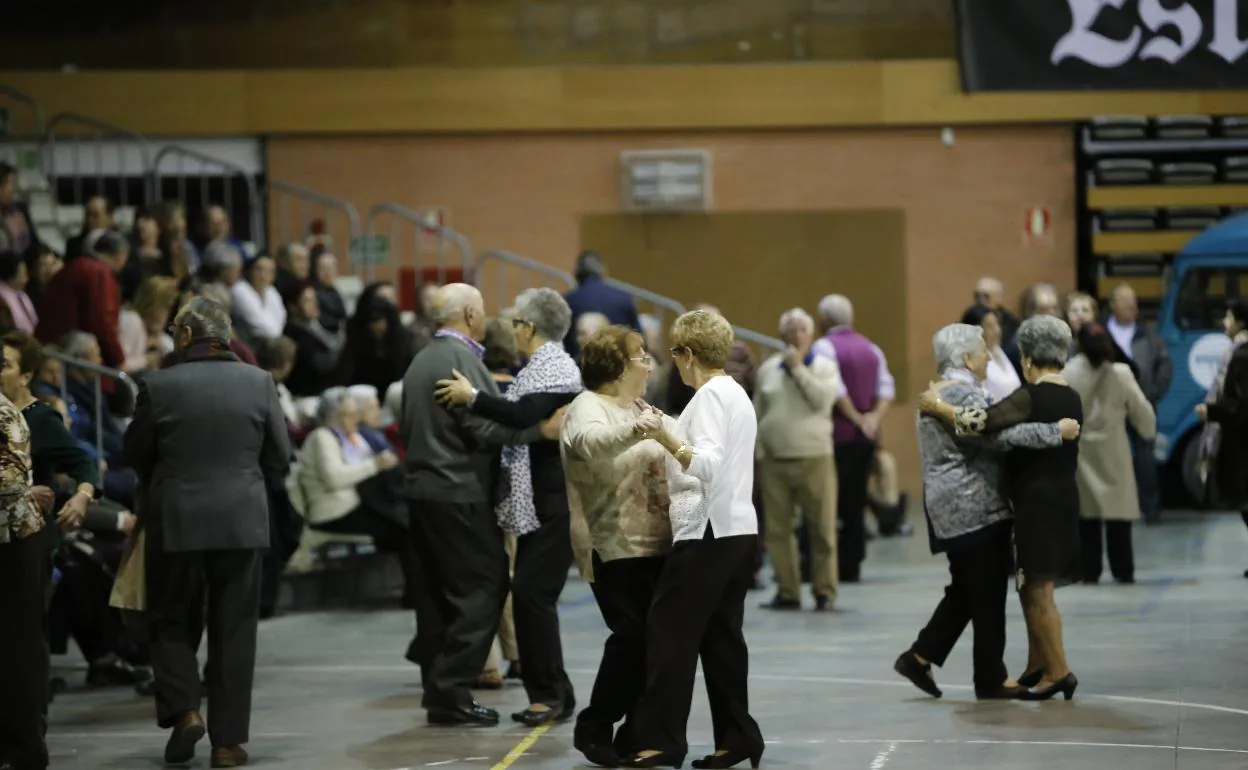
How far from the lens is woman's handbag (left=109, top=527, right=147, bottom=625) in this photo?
8344 mm

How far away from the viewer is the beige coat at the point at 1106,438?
13.2 metres

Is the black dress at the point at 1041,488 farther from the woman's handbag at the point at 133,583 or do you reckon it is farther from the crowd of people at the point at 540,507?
the woman's handbag at the point at 133,583

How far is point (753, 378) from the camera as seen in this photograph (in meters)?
12.8

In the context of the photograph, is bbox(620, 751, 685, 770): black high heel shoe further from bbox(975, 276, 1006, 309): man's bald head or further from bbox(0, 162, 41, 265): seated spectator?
bbox(0, 162, 41, 265): seated spectator

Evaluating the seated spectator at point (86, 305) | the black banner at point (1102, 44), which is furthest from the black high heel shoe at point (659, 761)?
the black banner at point (1102, 44)

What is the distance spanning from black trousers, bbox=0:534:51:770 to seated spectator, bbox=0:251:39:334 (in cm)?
588

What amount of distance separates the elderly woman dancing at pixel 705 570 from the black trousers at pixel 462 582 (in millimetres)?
1262

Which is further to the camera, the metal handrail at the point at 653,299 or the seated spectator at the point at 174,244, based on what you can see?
the metal handrail at the point at 653,299

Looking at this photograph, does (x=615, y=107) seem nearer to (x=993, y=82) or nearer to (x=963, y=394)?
(x=993, y=82)

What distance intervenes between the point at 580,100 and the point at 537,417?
10.5m

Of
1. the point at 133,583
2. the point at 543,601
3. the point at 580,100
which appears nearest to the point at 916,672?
the point at 543,601

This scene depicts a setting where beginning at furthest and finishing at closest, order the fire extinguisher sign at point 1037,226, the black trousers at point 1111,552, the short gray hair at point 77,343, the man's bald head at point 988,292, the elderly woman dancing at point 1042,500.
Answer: the fire extinguisher sign at point 1037,226, the man's bald head at point 988,292, the black trousers at point 1111,552, the short gray hair at point 77,343, the elderly woman dancing at point 1042,500

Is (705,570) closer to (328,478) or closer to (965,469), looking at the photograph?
(965,469)

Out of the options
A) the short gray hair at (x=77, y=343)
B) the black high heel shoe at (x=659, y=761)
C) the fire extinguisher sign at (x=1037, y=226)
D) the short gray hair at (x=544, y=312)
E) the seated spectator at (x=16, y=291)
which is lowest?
the black high heel shoe at (x=659, y=761)
